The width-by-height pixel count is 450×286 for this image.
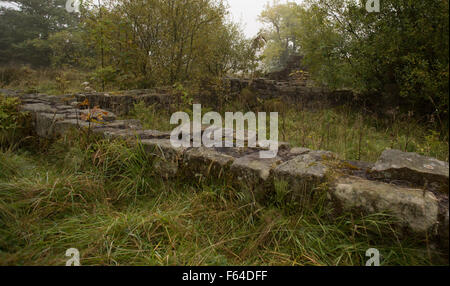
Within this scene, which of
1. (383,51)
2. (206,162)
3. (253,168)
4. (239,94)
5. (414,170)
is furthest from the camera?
(239,94)

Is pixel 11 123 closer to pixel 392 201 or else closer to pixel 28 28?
pixel 392 201

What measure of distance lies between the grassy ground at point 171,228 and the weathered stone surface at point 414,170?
0.38 meters

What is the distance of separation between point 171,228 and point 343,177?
4.07 ft

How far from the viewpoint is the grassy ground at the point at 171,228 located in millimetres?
1485

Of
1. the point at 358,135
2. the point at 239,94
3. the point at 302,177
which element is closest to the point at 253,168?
the point at 302,177

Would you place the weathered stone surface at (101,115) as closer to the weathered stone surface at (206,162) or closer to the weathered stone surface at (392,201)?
the weathered stone surface at (206,162)

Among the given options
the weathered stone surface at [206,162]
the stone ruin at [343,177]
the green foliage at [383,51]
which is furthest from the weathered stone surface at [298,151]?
the green foliage at [383,51]

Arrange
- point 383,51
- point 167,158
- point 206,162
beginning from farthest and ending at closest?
point 383,51 < point 167,158 < point 206,162

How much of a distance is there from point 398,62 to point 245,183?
16.4 ft

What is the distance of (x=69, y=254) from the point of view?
4.94 ft

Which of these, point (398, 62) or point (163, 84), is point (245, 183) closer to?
point (398, 62)

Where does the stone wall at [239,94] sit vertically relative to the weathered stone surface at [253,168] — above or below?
above

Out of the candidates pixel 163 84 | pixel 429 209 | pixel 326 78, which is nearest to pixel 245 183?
pixel 429 209

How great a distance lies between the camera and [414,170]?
1604 mm
